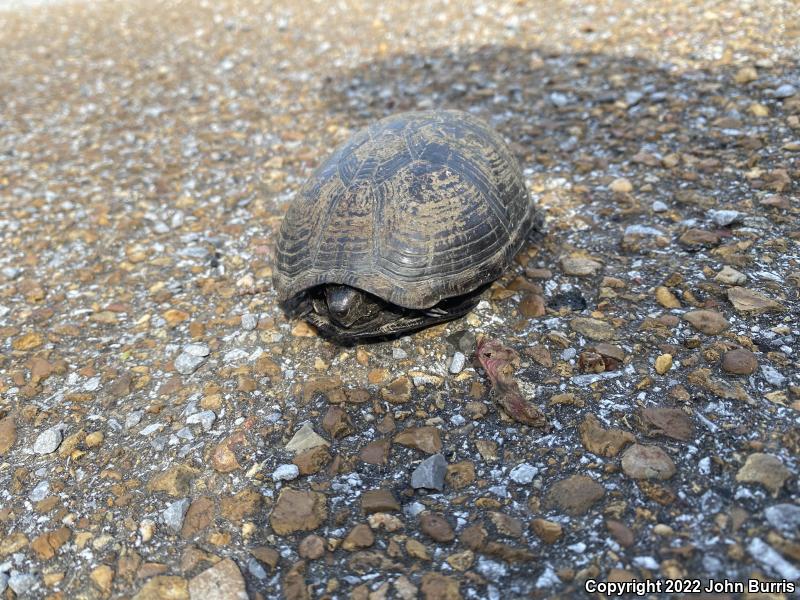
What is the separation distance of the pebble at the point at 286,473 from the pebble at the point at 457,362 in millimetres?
991

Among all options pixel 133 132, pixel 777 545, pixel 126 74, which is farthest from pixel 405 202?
pixel 126 74

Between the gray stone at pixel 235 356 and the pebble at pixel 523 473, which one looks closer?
the pebble at pixel 523 473

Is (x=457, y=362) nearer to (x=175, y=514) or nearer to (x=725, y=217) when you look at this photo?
(x=175, y=514)

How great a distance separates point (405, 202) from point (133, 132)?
4412 mm

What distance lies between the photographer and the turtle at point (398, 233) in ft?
10.6

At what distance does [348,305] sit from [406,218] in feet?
1.83

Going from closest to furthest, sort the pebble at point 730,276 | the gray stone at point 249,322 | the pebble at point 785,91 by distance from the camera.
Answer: the pebble at point 730,276 → the gray stone at point 249,322 → the pebble at point 785,91

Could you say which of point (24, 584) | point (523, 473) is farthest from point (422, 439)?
point (24, 584)

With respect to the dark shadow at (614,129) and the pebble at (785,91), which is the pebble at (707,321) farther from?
the pebble at (785,91)

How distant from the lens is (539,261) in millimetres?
4008

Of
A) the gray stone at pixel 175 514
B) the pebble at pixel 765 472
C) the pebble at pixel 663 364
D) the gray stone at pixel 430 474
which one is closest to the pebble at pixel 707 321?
the pebble at pixel 663 364

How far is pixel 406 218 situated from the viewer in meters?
3.25

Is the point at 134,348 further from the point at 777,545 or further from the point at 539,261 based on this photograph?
the point at 777,545

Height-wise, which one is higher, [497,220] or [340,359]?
[497,220]
